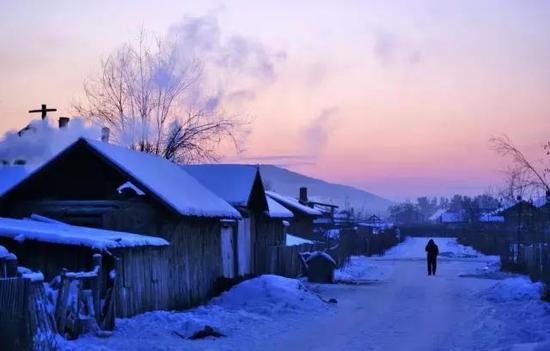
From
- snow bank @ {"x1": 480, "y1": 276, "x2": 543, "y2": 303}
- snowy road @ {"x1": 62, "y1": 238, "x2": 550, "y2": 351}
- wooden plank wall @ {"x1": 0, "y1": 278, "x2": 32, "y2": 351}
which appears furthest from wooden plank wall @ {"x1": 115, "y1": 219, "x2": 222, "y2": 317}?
snow bank @ {"x1": 480, "y1": 276, "x2": 543, "y2": 303}

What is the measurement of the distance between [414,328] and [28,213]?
1022 cm

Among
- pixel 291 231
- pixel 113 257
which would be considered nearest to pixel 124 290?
pixel 113 257

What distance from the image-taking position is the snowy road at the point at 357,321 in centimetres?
1556

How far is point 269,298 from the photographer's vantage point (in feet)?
73.5

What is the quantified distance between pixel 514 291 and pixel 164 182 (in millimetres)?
11250

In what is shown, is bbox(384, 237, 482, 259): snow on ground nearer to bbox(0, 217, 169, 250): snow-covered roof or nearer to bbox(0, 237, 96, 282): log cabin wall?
bbox(0, 217, 169, 250): snow-covered roof

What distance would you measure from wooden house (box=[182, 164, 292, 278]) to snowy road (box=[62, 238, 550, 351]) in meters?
2.84

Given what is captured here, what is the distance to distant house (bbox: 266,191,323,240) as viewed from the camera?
182 feet

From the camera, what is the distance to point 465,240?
296 feet

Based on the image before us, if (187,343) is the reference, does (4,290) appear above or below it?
above

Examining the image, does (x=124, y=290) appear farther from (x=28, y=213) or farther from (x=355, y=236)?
(x=355, y=236)

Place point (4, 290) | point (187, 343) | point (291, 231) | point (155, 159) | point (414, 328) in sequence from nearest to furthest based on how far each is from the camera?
point (4, 290) < point (187, 343) < point (414, 328) < point (155, 159) < point (291, 231)

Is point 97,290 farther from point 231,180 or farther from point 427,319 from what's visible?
point 231,180

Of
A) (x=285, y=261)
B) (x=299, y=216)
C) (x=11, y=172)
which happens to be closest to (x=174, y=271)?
(x=11, y=172)
